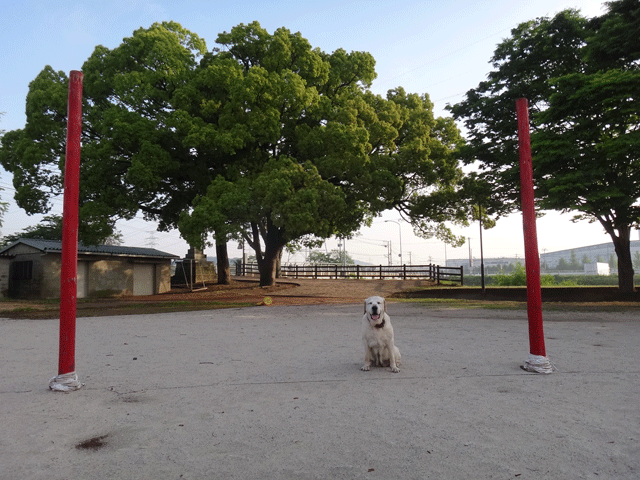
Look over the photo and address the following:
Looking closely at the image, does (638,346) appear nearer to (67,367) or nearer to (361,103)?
(67,367)

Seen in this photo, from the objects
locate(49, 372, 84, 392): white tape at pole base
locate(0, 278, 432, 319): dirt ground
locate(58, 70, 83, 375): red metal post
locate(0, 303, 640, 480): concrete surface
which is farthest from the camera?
locate(0, 278, 432, 319): dirt ground

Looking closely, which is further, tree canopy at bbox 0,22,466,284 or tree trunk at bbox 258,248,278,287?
tree trunk at bbox 258,248,278,287

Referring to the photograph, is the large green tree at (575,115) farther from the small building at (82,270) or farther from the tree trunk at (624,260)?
the small building at (82,270)

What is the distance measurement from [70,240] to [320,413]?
365cm

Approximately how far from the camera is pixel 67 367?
5008 millimetres

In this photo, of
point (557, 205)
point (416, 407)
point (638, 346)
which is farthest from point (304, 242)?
point (416, 407)

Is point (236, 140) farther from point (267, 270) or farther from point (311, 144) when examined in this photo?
point (267, 270)

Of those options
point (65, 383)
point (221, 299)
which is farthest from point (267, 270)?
point (65, 383)

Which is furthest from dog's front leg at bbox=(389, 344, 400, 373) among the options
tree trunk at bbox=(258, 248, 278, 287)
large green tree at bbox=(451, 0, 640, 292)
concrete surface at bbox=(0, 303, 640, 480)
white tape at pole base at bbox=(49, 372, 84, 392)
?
tree trunk at bbox=(258, 248, 278, 287)

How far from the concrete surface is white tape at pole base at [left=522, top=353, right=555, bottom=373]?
169 mm

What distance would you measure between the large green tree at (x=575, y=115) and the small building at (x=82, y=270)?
20.9 metres

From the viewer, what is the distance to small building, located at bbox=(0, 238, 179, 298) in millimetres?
22609

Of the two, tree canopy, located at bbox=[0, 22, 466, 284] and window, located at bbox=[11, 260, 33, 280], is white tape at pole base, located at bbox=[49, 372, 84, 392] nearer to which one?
tree canopy, located at bbox=[0, 22, 466, 284]

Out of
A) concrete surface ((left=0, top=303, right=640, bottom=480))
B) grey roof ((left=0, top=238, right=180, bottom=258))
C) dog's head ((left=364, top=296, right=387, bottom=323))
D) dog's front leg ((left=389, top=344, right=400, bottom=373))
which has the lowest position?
concrete surface ((left=0, top=303, right=640, bottom=480))
